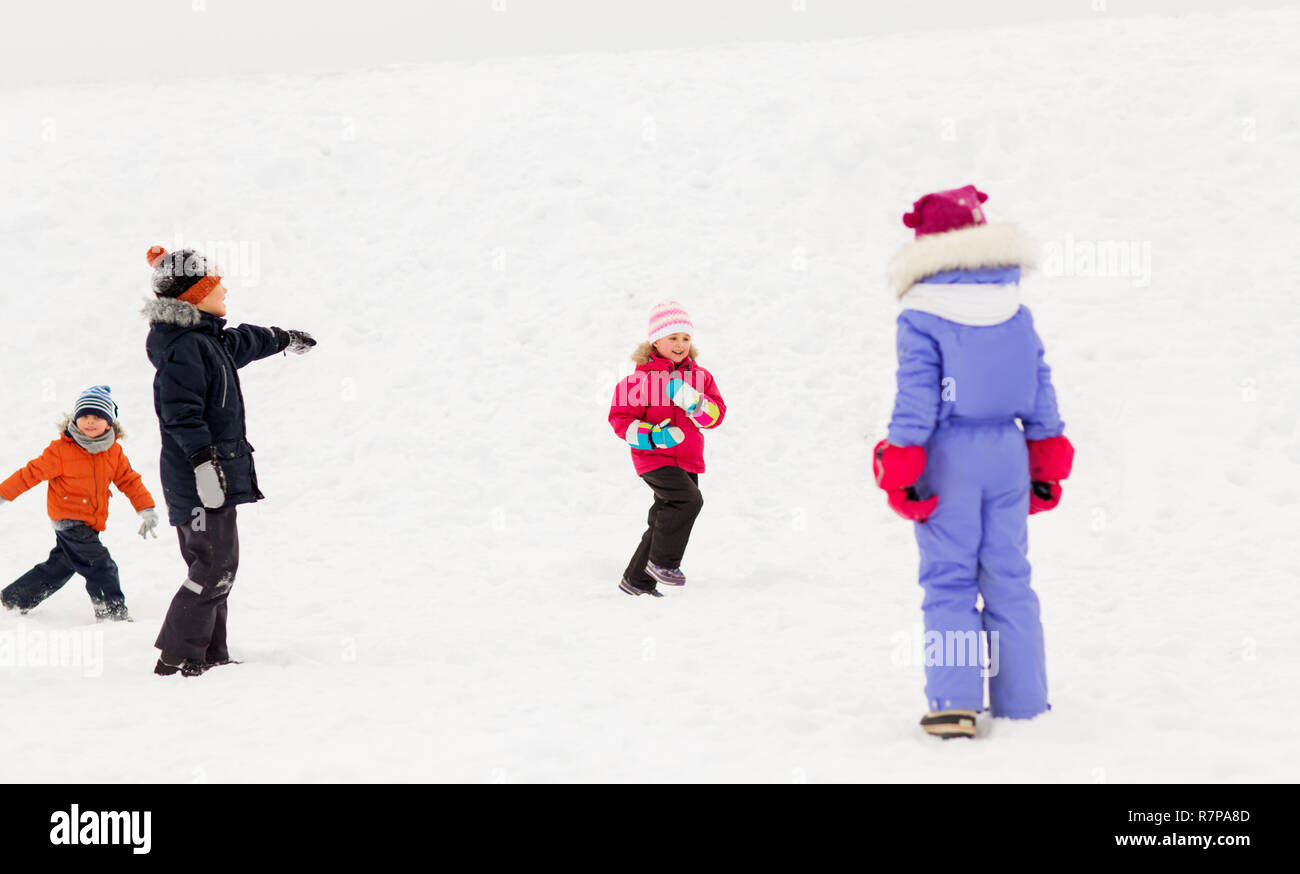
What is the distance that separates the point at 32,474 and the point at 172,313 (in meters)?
2.34

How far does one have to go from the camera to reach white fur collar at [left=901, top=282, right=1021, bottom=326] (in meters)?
4.05

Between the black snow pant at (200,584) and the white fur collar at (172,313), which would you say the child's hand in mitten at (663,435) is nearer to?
the black snow pant at (200,584)

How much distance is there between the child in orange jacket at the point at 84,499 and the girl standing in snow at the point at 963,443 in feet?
16.5

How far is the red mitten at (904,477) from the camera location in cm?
398

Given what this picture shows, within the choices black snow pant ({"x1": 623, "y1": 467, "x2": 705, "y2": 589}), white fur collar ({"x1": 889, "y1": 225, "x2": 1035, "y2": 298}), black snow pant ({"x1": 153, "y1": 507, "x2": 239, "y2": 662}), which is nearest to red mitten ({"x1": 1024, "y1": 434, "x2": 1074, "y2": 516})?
white fur collar ({"x1": 889, "y1": 225, "x2": 1035, "y2": 298})

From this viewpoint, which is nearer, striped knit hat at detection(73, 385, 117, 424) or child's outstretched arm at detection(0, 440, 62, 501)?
child's outstretched arm at detection(0, 440, 62, 501)

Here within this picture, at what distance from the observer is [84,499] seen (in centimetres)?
705

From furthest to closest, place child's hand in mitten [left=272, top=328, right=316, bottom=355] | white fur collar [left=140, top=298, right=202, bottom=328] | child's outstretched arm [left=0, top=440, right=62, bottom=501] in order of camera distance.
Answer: child's outstretched arm [left=0, top=440, right=62, bottom=501] < child's hand in mitten [left=272, top=328, right=316, bottom=355] < white fur collar [left=140, top=298, right=202, bottom=328]

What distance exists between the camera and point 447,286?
495 inches

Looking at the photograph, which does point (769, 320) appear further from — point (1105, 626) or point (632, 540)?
point (1105, 626)

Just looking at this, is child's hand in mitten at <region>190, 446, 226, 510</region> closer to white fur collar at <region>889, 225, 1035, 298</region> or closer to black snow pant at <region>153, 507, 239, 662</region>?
black snow pant at <region>153, 507, 239, 662</region>

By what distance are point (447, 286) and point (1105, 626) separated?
8.53 metres

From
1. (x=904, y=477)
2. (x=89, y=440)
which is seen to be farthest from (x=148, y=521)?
(x=904, y=477)

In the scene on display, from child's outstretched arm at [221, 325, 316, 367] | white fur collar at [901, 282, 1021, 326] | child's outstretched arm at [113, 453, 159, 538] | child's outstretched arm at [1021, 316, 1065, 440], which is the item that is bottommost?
child's outstretched arm at [113, 453, 159, 538]
